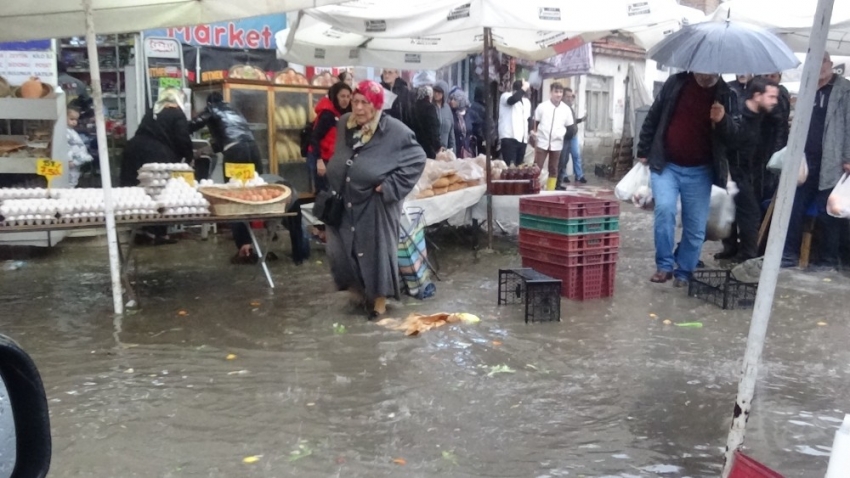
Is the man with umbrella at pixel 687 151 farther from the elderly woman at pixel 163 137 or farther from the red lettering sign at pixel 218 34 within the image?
the red lettering sign at pixel 218 34

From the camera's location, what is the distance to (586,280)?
661 centimetres

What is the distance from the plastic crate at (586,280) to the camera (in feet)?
21.7

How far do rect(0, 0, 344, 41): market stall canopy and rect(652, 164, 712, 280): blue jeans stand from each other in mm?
3859

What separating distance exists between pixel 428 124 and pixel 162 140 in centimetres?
456

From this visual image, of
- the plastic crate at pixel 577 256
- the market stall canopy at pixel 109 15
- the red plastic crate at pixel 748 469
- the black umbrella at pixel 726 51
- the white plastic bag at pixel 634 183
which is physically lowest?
the red plastic crate at pixel 748 469

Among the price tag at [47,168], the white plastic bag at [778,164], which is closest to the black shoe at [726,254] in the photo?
the white plastic bag at [778,164]

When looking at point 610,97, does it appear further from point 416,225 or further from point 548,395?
point 548,395

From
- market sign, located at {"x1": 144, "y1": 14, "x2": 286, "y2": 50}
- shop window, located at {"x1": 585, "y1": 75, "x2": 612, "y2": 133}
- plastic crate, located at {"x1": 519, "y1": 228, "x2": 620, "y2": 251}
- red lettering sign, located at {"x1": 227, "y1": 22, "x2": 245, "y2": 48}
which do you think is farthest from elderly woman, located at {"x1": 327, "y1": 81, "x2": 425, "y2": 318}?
shop window, located at {"x1": 585, "y1": 75, "x2": 612, "y2": 133}

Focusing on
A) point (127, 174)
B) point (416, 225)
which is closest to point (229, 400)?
point (416, 225)

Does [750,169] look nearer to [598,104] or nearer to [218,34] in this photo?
[218,34]

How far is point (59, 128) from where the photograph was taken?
8.85m

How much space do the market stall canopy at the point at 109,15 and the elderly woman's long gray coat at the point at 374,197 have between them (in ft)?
4.81

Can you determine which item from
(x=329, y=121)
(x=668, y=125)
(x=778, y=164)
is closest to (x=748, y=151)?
(x=778, y=164)

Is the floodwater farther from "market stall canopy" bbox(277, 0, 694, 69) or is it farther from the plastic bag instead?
"market stall canopy" bbox(277, 0, 694, 69)
